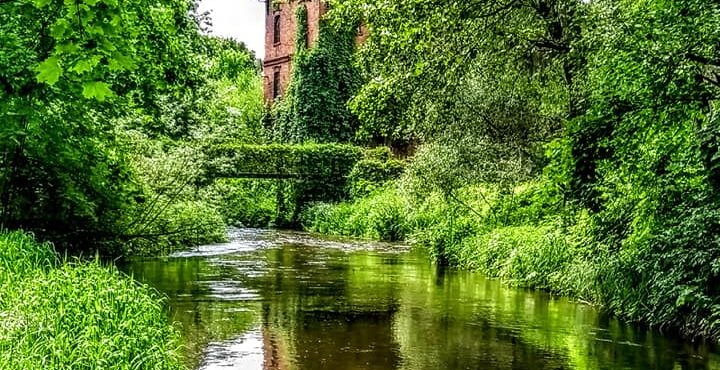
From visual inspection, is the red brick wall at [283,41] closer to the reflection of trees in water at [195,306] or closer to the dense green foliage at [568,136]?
the dense green foliage at [568,136]

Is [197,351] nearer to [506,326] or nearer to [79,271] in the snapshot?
[79,271]

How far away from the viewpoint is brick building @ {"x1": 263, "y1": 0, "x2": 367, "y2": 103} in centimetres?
4744

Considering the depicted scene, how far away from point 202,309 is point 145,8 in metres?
5.19

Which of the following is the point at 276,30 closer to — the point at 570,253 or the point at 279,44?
the point at 279,44

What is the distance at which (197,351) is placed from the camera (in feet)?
34.9

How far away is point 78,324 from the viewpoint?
7684mm

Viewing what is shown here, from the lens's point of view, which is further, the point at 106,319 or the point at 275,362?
the point at 275,362

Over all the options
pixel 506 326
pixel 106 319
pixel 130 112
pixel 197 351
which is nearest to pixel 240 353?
pixel 197 351

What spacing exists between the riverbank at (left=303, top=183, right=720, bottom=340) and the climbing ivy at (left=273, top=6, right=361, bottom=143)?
1383 centimetres

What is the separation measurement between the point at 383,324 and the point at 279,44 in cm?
3767

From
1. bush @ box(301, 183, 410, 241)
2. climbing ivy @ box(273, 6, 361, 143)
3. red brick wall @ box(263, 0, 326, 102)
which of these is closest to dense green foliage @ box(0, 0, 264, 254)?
bush @ box(301, 183, 410, 241)

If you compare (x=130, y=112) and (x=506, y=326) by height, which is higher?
(x=130, y=112)

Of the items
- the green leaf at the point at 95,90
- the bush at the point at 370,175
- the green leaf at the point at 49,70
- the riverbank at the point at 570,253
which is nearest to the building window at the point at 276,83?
the bush at the point at 370,175

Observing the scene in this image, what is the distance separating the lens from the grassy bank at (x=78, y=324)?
22.4ft
